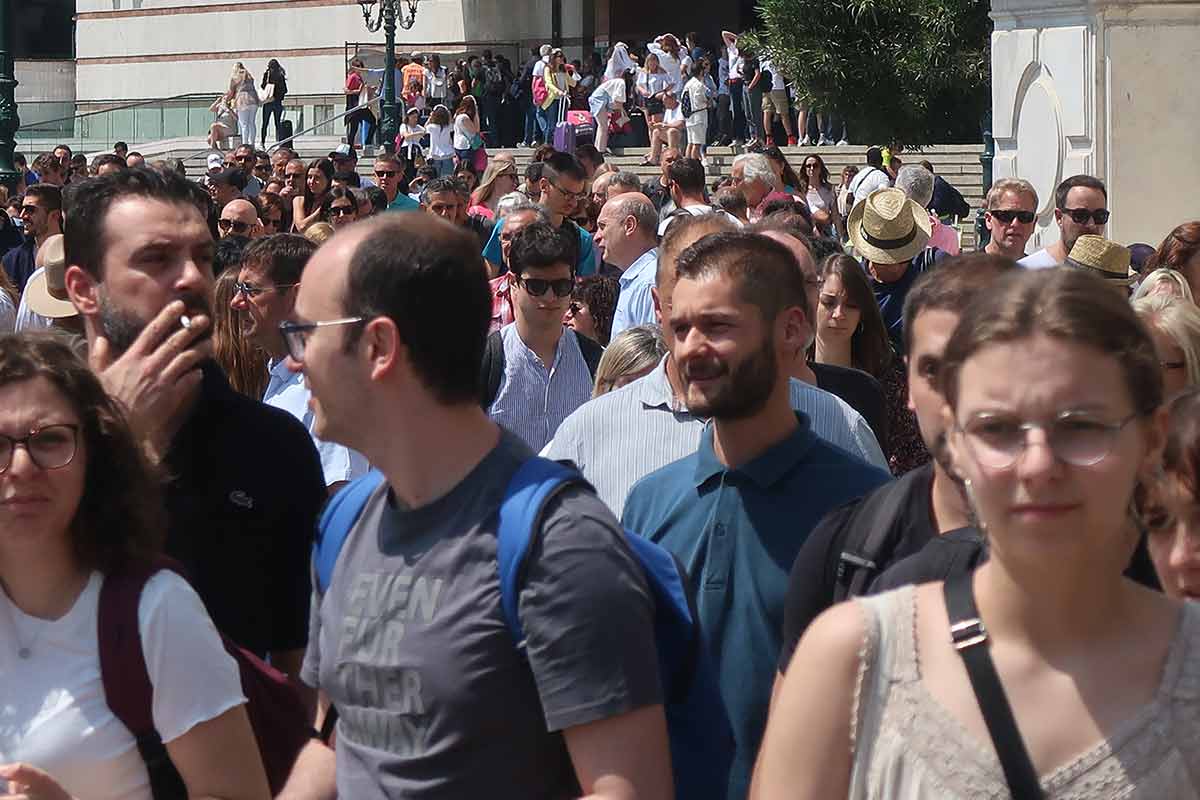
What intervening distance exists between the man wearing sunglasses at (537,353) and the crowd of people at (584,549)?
82.9 inches

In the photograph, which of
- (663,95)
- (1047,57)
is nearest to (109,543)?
(1047,57)

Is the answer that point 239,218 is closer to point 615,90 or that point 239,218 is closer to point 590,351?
point 590,351

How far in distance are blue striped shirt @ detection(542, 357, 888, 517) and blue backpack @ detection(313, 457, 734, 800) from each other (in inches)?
66.0

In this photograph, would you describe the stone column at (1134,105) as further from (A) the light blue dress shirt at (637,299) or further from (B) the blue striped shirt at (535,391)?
(B) the blue striped shirt at (535,391)

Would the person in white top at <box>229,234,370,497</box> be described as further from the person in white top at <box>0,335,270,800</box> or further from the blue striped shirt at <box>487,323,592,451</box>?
the person in white top at <box>0,335,270,800</box>

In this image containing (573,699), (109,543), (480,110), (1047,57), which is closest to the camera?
(573,699)

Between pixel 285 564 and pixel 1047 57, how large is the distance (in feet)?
37.6

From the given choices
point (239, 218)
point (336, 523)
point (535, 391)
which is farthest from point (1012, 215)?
point (336, 523)

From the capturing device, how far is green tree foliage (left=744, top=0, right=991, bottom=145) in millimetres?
25125

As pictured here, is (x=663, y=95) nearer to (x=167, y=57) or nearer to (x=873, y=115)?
(x=873, y=115)

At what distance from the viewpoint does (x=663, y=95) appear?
3359 centimetres

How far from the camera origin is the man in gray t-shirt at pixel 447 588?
9.46 ft

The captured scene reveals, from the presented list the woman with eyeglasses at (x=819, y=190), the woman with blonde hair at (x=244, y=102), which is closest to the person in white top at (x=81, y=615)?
the woman with eyeglasses at (x=819, y=190)

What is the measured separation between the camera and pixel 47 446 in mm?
3393
